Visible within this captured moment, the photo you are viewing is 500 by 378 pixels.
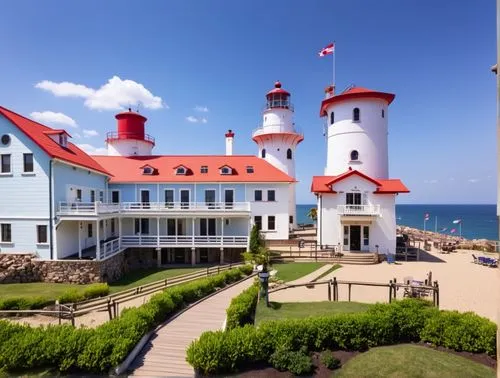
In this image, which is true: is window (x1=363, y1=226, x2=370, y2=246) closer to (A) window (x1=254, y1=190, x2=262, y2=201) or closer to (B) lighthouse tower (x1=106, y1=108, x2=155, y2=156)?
(A) window (x1=254, y1=190, x2=262, y2=201)

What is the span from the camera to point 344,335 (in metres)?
9.58

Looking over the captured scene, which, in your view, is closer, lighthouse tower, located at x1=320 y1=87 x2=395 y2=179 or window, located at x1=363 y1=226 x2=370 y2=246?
window, located at x1=363 y1=226 x2=370 y2=246

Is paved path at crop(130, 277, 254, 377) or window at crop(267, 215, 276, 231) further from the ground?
window at crop(267, 215, 276, 231)

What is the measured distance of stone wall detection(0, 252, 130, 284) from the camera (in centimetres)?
1950

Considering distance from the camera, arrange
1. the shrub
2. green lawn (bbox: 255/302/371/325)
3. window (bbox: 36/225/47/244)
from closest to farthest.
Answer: green lawn (bbox: 255/302/371/325) → the shrub → window (bbox: 36/225/47/244)

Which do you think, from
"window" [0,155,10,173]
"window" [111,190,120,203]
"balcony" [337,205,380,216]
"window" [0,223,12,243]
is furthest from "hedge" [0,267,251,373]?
"balcony" [337,205,380,216]

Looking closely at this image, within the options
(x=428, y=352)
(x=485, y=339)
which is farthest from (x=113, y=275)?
(x=485, y=339)

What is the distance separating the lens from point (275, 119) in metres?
34.1

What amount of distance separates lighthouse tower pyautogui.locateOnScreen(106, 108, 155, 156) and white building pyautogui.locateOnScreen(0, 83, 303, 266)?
0.13 metres

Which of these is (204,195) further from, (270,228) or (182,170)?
(270,228)

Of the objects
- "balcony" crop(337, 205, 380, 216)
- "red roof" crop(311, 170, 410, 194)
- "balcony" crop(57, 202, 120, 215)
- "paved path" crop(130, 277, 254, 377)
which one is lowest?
"paved path" crop(130, 277, 254, 377)

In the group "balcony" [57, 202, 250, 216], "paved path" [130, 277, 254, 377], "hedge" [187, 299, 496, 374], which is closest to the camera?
"hedge" [187, 299, 496, 374]

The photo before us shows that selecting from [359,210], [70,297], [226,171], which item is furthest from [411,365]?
[226,171]

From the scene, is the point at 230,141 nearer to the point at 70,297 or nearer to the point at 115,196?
the point at 115,196
